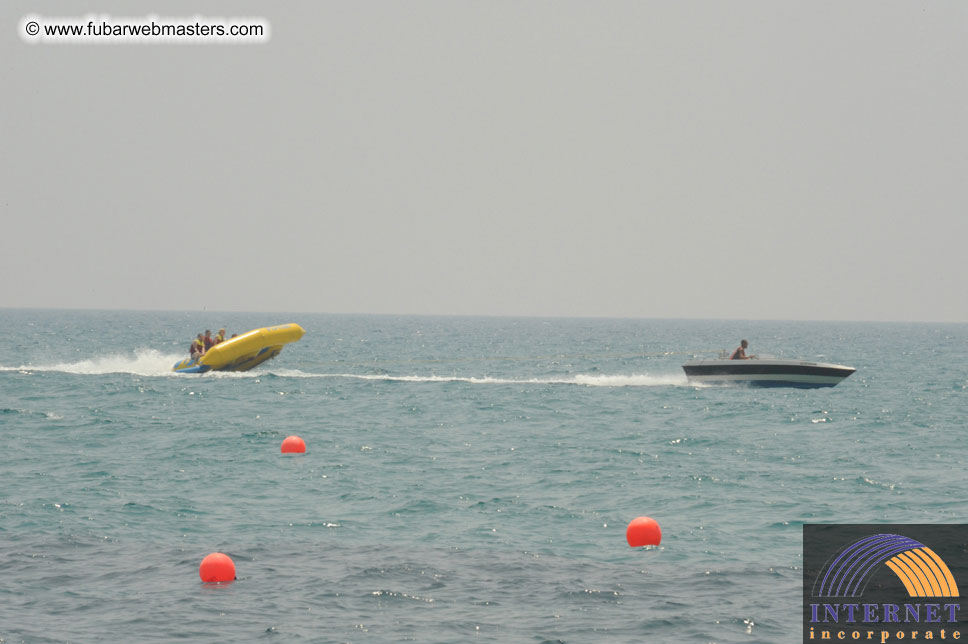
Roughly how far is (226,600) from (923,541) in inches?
382

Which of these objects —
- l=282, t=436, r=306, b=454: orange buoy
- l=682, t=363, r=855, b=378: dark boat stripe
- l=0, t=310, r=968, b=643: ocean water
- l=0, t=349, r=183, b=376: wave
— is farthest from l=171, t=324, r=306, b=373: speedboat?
l=682, t=363, r=855, b=378: dark boat stripe

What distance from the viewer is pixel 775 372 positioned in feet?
112

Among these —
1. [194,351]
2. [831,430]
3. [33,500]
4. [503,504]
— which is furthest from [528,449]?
[194,351]

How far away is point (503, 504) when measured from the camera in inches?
670

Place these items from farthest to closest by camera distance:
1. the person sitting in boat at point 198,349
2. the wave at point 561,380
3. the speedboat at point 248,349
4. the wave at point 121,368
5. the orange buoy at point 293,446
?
the wave at point 121,368 → the wave at point 561,380 → the person sitting in boat at point 198,349 → the speedboat at point 248,349 → the orange buoy at point 293,446

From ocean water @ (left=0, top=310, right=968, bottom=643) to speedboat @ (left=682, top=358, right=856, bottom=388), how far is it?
77 cm

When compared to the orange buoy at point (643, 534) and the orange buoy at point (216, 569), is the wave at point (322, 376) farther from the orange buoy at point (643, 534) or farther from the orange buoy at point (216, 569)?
the orange buoy at point (216, 569)

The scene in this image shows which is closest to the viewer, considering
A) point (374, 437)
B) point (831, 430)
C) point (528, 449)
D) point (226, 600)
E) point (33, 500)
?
point (226, 600)

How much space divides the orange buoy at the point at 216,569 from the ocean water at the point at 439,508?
25 cm

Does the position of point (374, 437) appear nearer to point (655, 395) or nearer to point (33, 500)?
point (33, 500)

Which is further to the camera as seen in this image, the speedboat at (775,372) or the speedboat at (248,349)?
the speedboat at (248,349)

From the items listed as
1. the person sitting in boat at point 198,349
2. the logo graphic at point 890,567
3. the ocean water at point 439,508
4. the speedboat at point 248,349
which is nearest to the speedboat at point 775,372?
the ocean water at point 439,508

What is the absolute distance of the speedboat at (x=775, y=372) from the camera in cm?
3428

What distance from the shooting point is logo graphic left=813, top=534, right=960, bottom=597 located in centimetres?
1234
